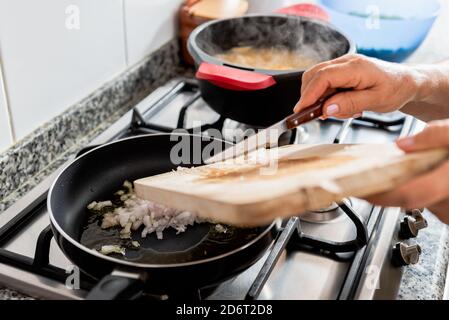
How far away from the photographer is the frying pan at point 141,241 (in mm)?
597

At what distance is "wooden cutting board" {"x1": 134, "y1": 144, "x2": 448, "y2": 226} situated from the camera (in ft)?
1.67

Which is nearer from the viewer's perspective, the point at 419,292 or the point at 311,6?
the point at 419,292

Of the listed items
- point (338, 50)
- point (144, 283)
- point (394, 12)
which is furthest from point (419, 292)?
point (394, 12)

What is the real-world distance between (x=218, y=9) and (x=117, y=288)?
34.8 inches

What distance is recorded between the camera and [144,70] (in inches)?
47.6

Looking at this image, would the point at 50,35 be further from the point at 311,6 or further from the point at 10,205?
the point at 311,6

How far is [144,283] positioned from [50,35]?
50 centimetres

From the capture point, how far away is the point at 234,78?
2.94ft

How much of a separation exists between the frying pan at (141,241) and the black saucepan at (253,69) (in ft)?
0.37

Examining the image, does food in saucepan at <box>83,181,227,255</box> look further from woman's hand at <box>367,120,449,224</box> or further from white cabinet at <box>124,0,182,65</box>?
white cabinet at <box>124,0,182,65</box>

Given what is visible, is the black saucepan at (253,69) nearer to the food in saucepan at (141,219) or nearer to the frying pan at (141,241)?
the frying pan at (141,241)

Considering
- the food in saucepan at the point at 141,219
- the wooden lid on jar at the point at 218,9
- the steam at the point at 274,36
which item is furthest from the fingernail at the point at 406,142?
the wooden lid on jar at the point at 218,9

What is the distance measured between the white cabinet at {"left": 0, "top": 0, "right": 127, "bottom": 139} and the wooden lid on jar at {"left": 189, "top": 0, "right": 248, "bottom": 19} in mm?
242

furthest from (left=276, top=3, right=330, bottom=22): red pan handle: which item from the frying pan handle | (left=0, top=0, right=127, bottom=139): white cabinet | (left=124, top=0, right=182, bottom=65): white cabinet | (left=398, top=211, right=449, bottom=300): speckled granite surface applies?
the frying pan handle
